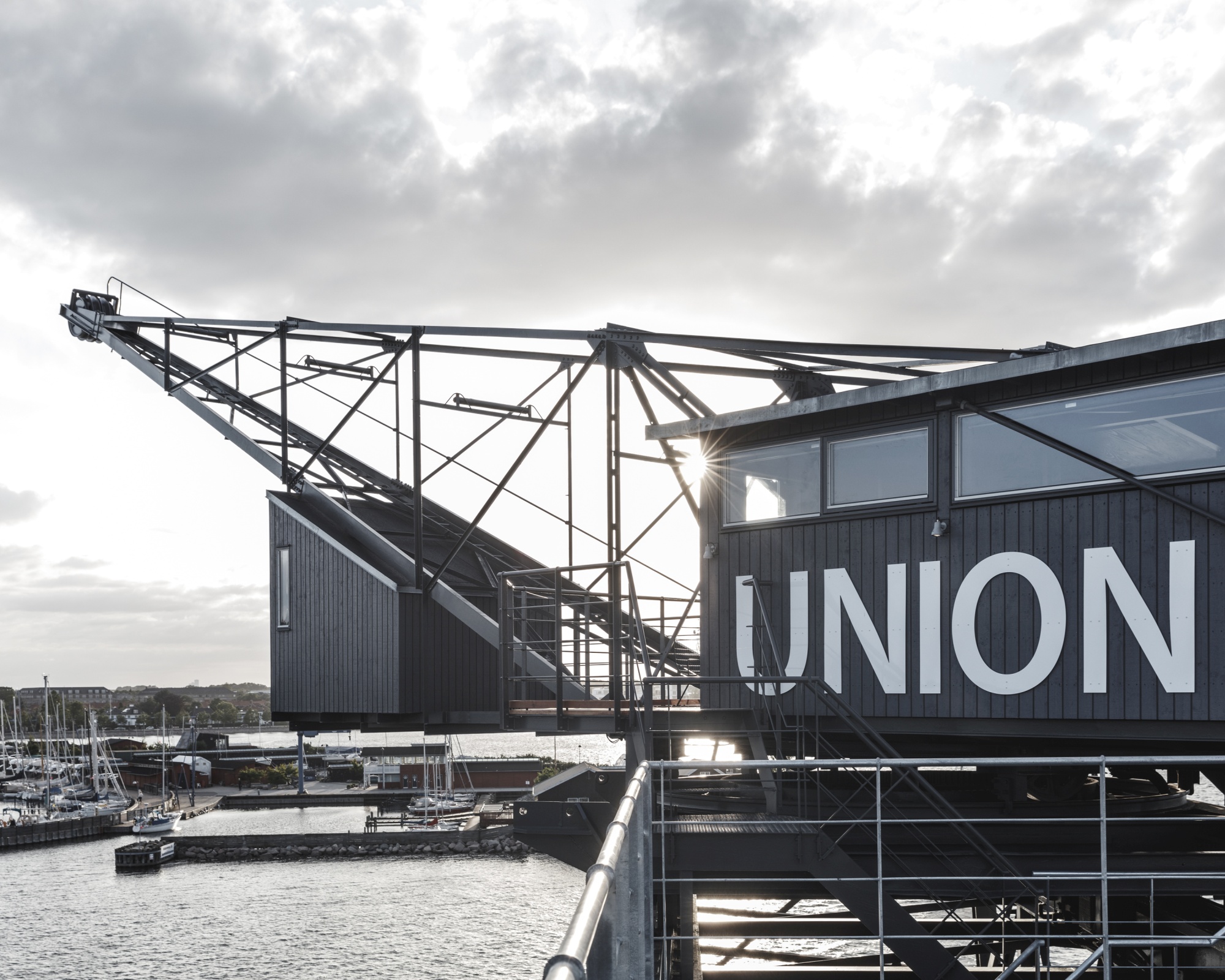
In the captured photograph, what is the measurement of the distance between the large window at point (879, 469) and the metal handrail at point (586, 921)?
10072mm

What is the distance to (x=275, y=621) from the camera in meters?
20.2

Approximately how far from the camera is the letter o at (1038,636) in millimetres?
11047

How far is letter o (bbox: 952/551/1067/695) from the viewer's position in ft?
36.2

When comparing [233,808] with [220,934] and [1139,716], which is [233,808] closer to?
[220,934]

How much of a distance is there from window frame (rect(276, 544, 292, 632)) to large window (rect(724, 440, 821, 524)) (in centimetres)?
958

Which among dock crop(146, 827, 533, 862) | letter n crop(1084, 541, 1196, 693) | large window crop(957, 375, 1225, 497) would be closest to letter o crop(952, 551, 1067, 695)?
letter n crop(1084, 541, 1196, 693)

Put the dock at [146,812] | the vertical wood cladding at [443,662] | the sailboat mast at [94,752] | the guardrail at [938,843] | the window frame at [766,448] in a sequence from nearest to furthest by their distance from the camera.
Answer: the guardrail at [938,843] < the window frame at [766,448] < the vertical wood cladding at [443,662] < the dock at [146,812] < the sailboat mast at [94,752]

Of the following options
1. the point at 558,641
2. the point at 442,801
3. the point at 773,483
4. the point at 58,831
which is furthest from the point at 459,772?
the point at 773,483

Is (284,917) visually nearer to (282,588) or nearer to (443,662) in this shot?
(282,588)

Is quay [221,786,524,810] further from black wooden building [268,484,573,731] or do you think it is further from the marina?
the marina

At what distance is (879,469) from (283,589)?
39.3 ft

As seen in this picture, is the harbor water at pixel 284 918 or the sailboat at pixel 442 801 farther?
the sailboat at pixel 442 801

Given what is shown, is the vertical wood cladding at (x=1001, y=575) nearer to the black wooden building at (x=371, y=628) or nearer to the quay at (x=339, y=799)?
the black wooden building at (x=371, y=628)

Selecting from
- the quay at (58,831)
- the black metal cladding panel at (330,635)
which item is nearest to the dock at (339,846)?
the quay at (58,831)
